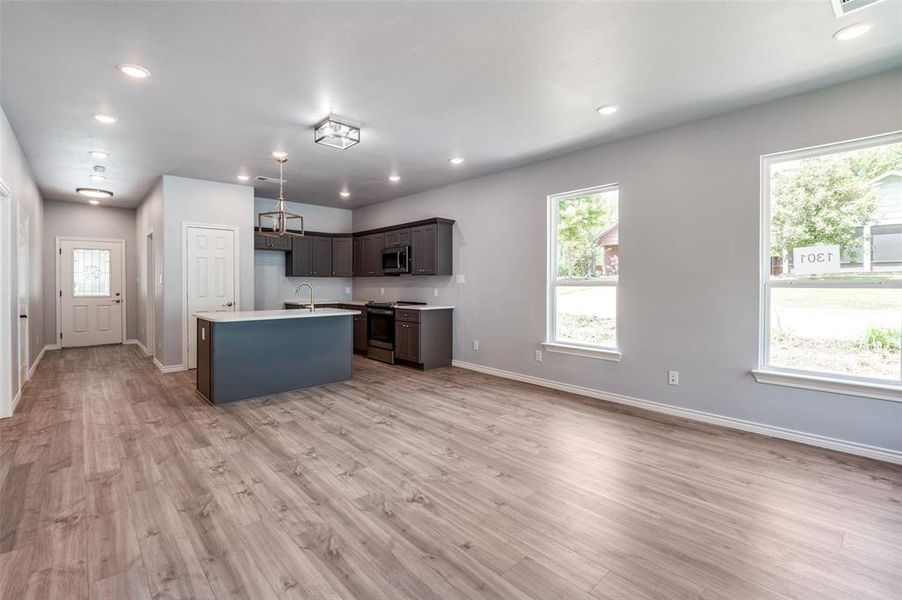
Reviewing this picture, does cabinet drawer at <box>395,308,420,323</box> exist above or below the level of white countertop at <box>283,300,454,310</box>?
below

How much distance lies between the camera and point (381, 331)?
6.75 m

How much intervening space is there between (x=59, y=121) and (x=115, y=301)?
5574 mm

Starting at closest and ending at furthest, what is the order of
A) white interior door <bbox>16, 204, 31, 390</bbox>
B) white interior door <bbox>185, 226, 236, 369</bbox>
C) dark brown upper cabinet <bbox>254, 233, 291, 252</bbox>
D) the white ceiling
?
the white ceiling < white interior door <bbox>16, 204, 31, 390</bbox> < white interior door <bbox>185, 226, 236, 369</bbox> < dark brown upper cabinet <bbox>254, 233, 291, 252</bbox>

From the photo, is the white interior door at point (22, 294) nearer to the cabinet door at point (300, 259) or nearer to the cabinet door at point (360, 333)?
the cabinet door at point (300, 259)

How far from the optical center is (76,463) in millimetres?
2898

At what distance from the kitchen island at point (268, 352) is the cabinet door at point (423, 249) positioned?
4.96 feet

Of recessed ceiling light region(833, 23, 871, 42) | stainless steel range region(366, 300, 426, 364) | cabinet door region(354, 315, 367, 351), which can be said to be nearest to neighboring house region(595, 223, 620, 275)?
recessed ceiling light region(833, 23, 871, 42)

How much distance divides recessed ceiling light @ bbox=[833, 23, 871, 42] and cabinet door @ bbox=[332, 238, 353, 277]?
6981 millimetres

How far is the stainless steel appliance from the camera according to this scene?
6.57 m

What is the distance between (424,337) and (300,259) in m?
3.13

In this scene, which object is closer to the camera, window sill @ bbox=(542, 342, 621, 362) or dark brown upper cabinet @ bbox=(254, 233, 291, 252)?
window sill @ bbox=(542, 342, 621, 362)

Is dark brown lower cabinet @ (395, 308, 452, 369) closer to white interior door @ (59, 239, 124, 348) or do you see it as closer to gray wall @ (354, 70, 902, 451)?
gray wall @ (354, 70, 902, 451)

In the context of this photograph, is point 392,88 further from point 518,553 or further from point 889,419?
point 889,419

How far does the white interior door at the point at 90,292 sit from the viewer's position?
304 inches
